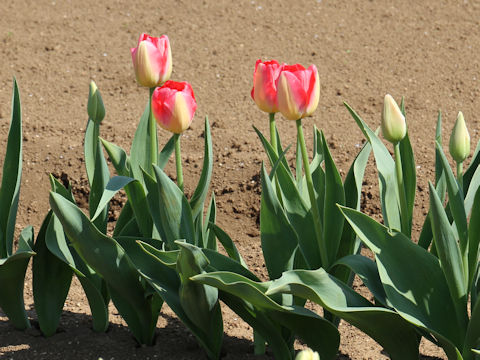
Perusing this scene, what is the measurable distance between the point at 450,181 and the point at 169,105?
64cm

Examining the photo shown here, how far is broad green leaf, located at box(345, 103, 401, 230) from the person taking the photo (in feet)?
6.14

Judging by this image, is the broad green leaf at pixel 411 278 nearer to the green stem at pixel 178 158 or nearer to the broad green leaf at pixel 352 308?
the broad green leaf at pixel 352 308

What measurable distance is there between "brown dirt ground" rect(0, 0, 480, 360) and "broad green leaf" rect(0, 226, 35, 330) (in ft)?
0.49

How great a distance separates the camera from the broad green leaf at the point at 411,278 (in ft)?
5.69

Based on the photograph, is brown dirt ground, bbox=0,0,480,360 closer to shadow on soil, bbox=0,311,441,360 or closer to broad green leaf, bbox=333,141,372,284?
shadow on soil, bbox=0,311,441,360

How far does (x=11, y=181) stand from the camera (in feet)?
6.80

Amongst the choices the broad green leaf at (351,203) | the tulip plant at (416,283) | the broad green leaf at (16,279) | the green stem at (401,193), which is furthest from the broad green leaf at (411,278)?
the broad green leaf at (16,279)

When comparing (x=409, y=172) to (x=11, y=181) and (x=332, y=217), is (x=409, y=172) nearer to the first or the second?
(x=332, y=217)

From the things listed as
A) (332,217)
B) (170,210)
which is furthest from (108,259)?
(332,217)

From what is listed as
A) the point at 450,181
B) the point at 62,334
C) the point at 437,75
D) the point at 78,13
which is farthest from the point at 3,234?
the point at 78,13

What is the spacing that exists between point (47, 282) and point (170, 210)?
0.49 meters

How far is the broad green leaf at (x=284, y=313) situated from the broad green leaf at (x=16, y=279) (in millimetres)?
517

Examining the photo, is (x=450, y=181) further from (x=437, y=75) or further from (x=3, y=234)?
(x=437, y=75)

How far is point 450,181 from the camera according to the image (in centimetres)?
170
